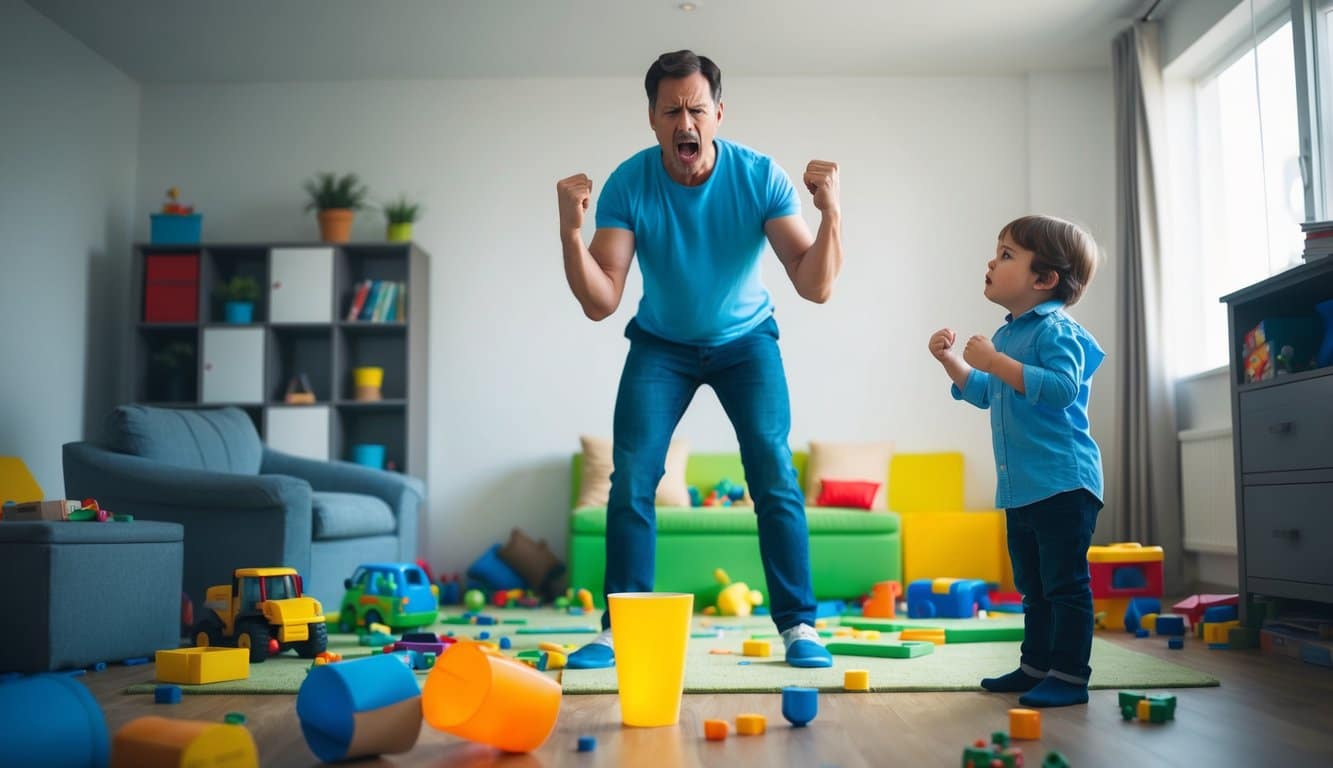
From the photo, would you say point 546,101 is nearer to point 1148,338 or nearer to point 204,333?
point 204,333

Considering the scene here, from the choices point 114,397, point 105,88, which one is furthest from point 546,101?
point 114,397

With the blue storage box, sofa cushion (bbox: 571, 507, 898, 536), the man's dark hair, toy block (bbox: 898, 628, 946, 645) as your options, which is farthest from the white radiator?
the blue storage box

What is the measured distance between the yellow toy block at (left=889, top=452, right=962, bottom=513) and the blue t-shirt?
3041 millimetres

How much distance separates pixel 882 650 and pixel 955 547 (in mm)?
2385

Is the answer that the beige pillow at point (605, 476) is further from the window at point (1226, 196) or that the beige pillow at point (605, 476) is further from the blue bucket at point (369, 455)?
the window at point (1226, 196)

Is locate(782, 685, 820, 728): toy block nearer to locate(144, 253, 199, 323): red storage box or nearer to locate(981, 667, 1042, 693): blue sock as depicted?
locate(981, 667, 1042, 693): blue sock

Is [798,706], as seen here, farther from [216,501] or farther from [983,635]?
[216,501]

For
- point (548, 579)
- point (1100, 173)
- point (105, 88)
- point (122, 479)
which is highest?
point (105, 88)

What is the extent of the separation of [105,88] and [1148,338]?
16.2ft

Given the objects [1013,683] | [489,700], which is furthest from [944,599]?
[489,700]

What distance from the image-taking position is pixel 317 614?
2.92 m

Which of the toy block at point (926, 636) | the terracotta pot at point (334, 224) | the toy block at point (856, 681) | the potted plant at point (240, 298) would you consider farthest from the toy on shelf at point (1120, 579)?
the potted plant at point (240, 298)

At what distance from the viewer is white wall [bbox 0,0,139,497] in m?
4.85

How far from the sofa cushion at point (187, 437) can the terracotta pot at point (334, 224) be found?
1.26 m
